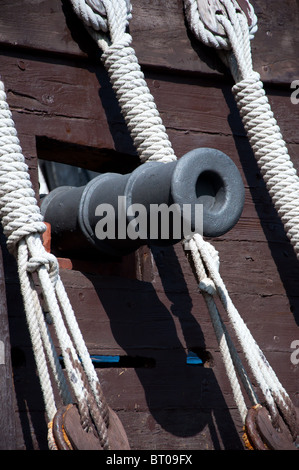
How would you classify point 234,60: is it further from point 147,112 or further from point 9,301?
point 9,301

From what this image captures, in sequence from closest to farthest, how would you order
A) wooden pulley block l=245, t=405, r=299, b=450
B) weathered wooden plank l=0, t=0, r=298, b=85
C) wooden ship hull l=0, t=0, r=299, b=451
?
wooden pulley block l=245, t=405, r=299, b=450, wooden ship hull l=0, t=0, r=299, b=451, weathered wooden plank l=0, t=0, r=298, b=85

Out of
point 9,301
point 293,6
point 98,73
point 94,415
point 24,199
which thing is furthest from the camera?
point 293,6

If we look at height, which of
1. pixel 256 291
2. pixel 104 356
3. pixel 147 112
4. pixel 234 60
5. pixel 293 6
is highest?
pixel 293 6

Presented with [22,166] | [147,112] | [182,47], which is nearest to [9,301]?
[22,166]

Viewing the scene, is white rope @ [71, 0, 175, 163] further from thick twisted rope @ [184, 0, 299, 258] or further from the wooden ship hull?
thick twisted rope @ [184, 0, 299, 258]

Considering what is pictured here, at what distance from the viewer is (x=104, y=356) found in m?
2.10

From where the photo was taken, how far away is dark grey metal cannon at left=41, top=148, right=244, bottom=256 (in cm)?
158

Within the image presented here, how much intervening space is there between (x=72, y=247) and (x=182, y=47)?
77 centimetres

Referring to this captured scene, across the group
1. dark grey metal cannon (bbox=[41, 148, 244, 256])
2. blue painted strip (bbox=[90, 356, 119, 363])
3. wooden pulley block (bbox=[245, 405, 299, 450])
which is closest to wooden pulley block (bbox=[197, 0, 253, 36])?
dark grey metal cannon (bbox=[41, 148, 244, 256])

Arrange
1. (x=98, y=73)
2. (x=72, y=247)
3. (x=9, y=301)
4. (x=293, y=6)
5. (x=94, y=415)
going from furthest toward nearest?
(x=293, y=6)
(x=98, y=73)
(x=72, y=247)
(x=9, y=301)
(x=94, y=415)

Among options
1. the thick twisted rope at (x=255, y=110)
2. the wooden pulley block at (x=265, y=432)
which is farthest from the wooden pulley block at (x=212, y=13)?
the wooden pulley block at (x=265, y=432)

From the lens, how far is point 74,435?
152 cm

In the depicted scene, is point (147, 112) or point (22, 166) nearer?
point (22, 166)

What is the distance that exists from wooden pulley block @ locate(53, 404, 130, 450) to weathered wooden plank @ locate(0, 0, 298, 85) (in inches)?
42.6
